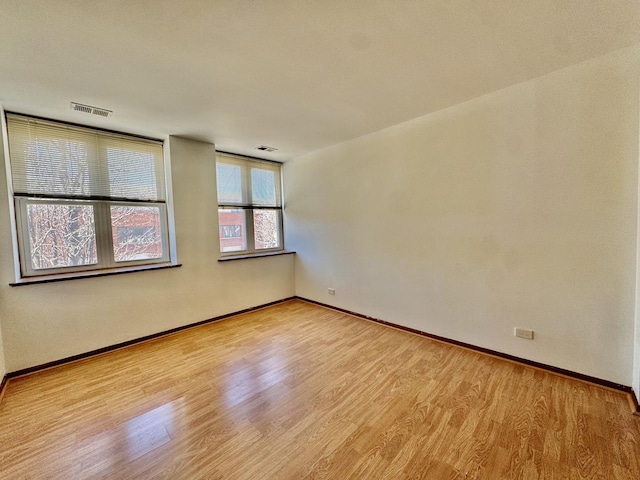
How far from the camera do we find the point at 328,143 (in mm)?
3887

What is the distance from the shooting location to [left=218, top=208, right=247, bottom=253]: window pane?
409 centimetres

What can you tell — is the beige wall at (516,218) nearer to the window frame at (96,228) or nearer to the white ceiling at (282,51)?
the white ceiling at (282,51)

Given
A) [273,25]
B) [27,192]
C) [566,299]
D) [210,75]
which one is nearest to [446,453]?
[566,299]

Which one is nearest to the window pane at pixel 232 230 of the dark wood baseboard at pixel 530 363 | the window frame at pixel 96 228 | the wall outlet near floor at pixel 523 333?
the window frame at pixel 96 228

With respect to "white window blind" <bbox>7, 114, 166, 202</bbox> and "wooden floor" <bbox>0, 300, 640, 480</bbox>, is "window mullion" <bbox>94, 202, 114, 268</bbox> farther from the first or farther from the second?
"wooden floor" <bbox>0, 300, 640, 480</bbox>

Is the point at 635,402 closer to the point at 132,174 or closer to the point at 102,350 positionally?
the point at 102,350

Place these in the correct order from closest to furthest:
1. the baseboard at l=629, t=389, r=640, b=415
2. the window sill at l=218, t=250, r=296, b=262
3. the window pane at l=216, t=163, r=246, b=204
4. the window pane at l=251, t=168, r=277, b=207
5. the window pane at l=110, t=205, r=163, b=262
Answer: the baseboard at l=629, t=389, r=640, b=415 < the window pane at l=110, t=205, r=163, b=262 < the window sill at l=218, t=250, r=296, b=262 < the window pane at l=216, t=163, r=246, b=204 < the window pane at l=251, t=168, r=277, b=207

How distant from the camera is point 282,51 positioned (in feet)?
5.90

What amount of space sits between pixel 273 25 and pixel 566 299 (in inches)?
120

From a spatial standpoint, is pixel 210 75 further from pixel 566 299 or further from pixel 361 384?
pixel 566 299

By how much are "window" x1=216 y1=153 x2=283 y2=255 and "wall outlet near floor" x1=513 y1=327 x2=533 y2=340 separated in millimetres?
3691

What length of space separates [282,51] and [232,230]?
293 cm

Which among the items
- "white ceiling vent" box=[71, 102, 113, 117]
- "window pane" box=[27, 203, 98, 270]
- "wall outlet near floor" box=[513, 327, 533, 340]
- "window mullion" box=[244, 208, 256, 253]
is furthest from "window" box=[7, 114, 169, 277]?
"wall outlet near floor" box=[513, 327, 533, 340]

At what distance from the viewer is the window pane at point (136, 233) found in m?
3.12
